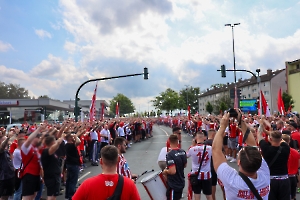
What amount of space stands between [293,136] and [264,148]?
3130mm

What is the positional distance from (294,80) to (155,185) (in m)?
59.7

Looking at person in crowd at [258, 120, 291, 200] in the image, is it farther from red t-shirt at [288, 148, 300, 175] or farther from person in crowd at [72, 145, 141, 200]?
person in crowd at [72, 145, 141, 200]

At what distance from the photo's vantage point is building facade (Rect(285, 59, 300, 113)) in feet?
186

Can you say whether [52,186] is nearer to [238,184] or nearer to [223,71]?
[238,184]

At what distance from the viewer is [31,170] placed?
6719mm

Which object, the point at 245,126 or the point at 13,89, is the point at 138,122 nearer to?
the point at 245,126

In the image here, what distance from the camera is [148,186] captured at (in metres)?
5.27

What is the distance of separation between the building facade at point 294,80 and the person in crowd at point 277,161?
55901 mm

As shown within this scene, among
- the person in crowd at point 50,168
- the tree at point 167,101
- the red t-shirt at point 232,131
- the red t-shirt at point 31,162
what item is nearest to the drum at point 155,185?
the person in crowd at point 50,168

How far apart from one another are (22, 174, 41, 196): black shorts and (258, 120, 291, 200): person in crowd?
4.85 metres

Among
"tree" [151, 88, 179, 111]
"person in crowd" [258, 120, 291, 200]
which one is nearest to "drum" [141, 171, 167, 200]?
"person in crowd" [258, 120, 291, 200]

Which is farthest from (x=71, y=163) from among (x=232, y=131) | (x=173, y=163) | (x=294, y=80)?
(x=294, y=80)

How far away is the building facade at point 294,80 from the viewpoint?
56.6m

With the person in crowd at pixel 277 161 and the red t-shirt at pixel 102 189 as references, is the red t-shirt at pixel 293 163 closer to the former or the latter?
the person in crowd at pixel 277 161
